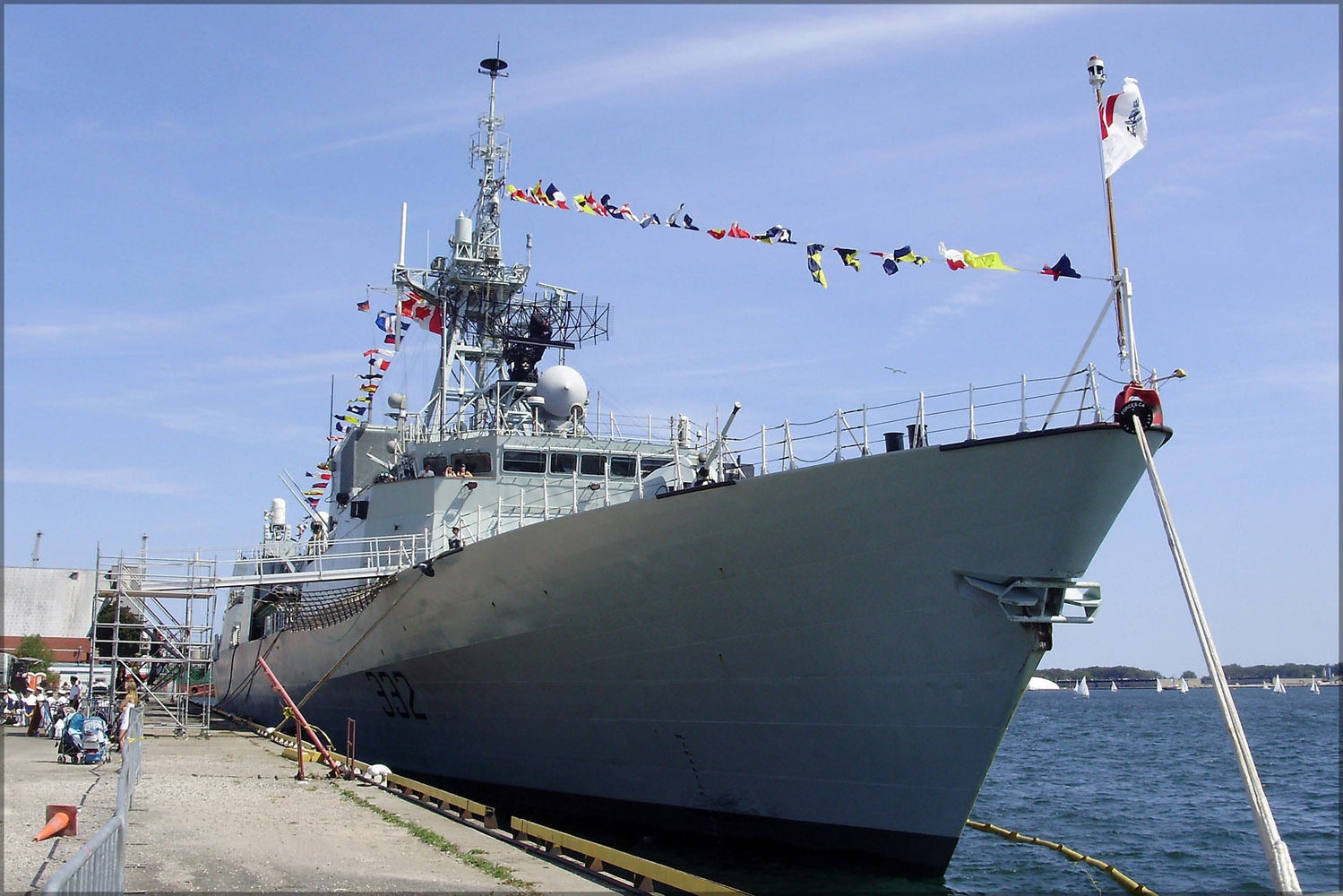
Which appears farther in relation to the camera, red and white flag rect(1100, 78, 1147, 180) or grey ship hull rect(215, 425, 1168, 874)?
grey ship hull rect(215, 425, 1168, 874)

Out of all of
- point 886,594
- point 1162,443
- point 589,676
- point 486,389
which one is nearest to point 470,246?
point 486,389

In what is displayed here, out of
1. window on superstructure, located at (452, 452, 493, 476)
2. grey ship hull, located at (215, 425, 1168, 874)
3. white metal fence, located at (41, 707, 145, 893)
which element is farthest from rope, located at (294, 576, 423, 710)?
white metal fence, located at (41, 707, 145, 893)

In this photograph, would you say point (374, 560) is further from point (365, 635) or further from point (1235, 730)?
point (1235, 730)

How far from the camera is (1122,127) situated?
10.0 m

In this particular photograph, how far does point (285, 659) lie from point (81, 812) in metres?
12.6

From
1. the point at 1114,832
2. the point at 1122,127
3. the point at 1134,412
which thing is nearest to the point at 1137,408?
the point at 1134,412

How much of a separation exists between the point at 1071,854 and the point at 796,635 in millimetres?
7445

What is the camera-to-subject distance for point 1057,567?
10.8m

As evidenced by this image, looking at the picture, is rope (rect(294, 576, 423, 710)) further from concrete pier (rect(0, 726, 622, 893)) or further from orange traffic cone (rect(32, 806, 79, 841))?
orange traffic cone (rect(32, 806, 79, 841))

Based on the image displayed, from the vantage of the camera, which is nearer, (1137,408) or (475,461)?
(1137,408)

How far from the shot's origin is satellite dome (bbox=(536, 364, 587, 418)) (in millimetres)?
19391

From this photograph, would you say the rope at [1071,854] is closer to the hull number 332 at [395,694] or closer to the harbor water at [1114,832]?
the harbor water at [1114,832]

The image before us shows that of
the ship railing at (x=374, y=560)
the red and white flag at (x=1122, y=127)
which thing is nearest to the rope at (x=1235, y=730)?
the red and white flag at (x=1122, y=127)

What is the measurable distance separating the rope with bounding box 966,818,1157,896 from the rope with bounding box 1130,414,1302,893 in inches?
239
